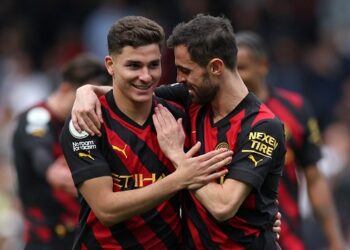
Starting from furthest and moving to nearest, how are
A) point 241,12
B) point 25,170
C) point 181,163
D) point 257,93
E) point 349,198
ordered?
1. point 241,12
2. point 349,198
3. point 25,170
4. point 257,93
5. point 181,163

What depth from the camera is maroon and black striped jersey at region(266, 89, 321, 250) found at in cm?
895

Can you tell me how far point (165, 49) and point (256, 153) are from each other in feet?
28.1

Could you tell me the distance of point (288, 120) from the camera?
904 centimetres

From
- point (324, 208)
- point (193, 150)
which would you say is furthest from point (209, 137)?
point (324, 208)

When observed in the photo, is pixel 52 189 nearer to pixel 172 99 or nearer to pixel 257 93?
pixel 257 93

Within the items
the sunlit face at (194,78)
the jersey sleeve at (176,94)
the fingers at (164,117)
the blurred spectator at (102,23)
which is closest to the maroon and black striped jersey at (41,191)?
the jersey sleeve at (176,94)

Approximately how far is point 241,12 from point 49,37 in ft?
10.2

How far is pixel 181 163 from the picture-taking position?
670 cm

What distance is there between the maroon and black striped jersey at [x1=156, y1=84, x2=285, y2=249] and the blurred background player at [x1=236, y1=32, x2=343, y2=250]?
1.86m

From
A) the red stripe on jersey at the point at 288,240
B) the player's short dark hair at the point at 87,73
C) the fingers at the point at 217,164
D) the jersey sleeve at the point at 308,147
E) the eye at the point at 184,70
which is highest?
the eye at the point at 184,70

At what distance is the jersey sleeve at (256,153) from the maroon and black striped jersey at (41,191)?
2904mm

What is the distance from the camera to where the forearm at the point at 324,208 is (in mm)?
9102

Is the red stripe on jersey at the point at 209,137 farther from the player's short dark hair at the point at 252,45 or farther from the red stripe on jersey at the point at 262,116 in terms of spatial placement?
the player's short dark hair at the point at 252,45

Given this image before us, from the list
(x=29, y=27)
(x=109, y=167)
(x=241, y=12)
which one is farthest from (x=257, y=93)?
(x=29, y=27)
